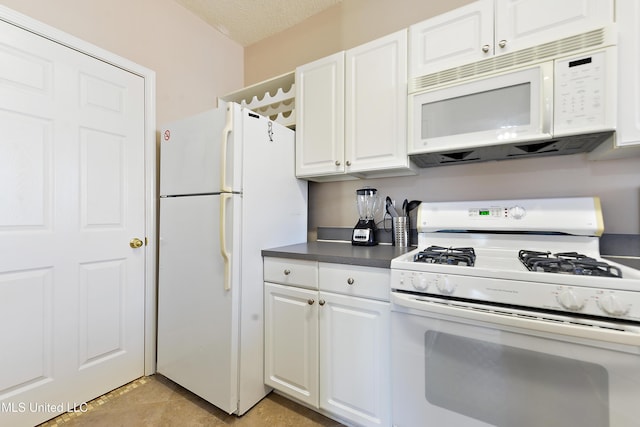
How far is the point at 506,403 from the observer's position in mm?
943

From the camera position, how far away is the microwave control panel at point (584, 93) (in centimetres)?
108

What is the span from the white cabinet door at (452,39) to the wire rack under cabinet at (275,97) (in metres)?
0.89

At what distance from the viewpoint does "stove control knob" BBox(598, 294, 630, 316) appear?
794 mm

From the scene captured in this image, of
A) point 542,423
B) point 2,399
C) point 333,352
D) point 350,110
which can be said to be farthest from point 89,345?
point 542,423

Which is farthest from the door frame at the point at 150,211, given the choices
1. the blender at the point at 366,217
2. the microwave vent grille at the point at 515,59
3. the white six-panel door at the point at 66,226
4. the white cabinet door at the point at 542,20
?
the white cabinet door at the point at 542,20

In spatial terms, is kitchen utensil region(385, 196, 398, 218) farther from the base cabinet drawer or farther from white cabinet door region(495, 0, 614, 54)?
white cabinet door region(495, 0, 614, 54)

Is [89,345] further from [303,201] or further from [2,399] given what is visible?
[303,201]

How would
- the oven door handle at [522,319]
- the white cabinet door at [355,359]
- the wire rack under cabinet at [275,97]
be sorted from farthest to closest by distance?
the wire rack under cabinet at [275,97] < the white cabinet door at [355,359] < the oven door handle at [522,319]

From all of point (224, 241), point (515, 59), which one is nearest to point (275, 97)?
point (224, 241)

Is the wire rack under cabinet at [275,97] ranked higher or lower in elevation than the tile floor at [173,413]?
higher

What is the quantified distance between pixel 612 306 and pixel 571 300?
9cm

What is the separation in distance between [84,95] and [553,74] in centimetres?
245

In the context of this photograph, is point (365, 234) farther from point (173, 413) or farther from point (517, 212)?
point (173, 413)

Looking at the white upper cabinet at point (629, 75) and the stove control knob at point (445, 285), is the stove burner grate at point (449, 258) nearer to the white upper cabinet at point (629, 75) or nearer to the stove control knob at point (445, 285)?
the stove control knob at point (445, 285)
